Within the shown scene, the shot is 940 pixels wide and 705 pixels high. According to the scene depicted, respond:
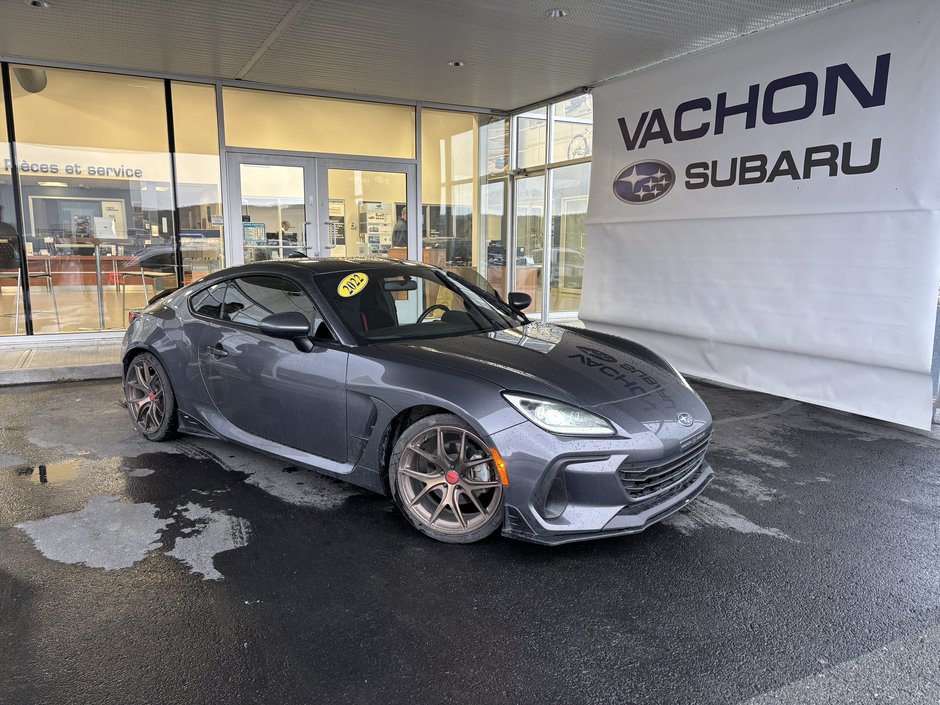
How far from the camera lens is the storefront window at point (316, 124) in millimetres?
9594

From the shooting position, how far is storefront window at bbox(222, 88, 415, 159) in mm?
9594

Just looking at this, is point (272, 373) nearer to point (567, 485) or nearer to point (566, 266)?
point (567, 485)

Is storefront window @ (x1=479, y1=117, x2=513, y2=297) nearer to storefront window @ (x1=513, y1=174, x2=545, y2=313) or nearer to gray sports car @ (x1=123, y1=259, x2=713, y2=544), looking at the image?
storefront window @ (x1=513, y1=174, x2=545, y2=313)

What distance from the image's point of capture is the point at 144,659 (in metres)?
2.41

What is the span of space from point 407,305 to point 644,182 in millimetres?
4802

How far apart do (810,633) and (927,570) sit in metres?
0.96

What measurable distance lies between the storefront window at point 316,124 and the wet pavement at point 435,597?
6544 millimetres

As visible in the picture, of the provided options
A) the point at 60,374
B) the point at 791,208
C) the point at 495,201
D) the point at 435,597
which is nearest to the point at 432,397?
the point at 435,597

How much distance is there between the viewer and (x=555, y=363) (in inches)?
138

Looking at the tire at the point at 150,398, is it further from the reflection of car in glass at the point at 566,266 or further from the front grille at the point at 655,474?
the reflection of car in glass at the point at 566,266

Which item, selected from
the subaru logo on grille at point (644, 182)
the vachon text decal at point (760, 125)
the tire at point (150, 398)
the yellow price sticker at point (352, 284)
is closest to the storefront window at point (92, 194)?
the tire at point (150, 398)

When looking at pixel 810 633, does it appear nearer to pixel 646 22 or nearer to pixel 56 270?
pixel 646 22

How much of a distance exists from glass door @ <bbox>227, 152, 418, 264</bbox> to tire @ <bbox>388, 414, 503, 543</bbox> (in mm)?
6578

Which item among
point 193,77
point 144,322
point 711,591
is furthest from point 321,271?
point 193,77
